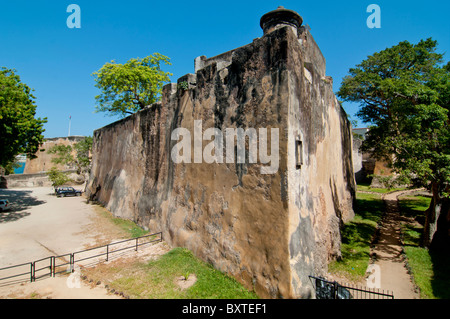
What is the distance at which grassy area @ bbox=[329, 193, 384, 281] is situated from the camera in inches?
279

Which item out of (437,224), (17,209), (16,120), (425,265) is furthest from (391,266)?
(17,209)

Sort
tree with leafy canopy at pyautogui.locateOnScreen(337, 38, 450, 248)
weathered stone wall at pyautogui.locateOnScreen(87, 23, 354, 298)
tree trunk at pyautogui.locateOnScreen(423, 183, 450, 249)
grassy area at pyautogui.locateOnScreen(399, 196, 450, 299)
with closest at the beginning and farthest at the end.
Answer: weathered stone wall at pyautogui.locateOnScreen(87, 23, 354, 298)
grassy area at pyautogui.locateOnScreen(399, 196, 450, 299)
tree with leafy canopy at pyautogui.locateOnScreen(337, 38, 450, 248)
tree trunk at pyautogui.locateOnScreen(423, 183, 450, 249)

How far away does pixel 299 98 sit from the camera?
600 cm

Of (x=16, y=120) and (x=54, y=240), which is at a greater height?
(x=16, y=120)

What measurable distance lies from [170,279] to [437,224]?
8974 millimetres

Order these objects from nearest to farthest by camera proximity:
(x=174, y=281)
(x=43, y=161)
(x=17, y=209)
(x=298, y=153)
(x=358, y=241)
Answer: (x=298, y=153) < (x=174, y=281) < (x=358, y=241) < (x=17, y=209) < (x=43, y=161)

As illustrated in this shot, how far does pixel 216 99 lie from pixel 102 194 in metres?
12.3

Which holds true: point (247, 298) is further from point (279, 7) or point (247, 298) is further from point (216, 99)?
point (279, 7)

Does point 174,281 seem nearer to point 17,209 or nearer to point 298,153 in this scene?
point 298,153

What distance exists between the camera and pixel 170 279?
628cm

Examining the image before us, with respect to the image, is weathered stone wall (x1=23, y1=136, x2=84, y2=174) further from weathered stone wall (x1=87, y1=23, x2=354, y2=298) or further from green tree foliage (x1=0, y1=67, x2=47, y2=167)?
weathered stone wall (x1=87, y1=23, x2=354, y2=298)

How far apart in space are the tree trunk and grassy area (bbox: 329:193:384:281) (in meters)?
1.81

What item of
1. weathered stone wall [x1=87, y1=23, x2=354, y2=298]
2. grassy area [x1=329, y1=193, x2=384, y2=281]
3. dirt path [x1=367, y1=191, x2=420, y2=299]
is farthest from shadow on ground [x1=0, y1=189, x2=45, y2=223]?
dirt path [x1=367, y1=191, x2=420, y2=299]
